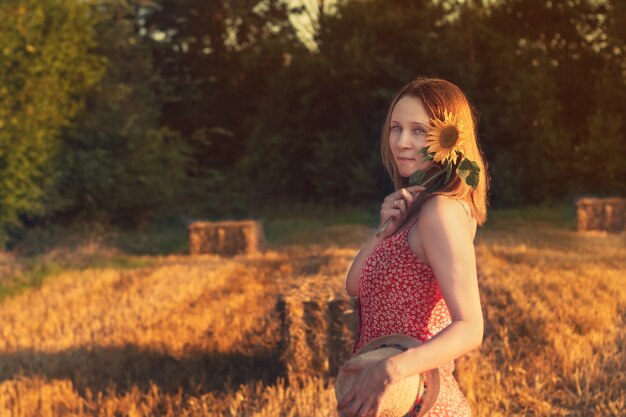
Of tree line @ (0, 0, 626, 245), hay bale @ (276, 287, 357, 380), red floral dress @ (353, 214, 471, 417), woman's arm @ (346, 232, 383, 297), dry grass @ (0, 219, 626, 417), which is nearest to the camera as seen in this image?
red floral dress @ (353, 214, 471, 417)

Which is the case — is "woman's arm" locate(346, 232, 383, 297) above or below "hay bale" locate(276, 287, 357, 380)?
above

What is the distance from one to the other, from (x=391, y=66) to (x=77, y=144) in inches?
373

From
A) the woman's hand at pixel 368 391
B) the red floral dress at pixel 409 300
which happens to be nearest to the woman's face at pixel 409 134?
the red floral dress at pixel 409 300

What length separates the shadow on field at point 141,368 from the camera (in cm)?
652

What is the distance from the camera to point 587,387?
5688mm

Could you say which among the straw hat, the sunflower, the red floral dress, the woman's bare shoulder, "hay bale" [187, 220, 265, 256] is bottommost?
"hay bale" [187, 220, 265, 256]

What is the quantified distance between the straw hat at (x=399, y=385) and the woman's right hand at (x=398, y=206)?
1.13 ft

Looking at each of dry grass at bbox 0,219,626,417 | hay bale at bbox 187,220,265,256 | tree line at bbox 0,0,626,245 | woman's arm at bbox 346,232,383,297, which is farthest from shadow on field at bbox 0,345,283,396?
tree line at bbox 0,0,626,245

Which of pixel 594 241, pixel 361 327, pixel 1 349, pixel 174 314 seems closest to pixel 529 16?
pixel 594 241

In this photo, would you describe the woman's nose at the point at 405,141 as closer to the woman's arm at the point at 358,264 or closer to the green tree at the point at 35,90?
the woman's arm at the point at 358,264

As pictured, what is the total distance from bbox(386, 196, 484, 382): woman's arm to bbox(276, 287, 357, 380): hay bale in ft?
13.4

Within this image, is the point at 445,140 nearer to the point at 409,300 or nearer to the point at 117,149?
the point at 409,300

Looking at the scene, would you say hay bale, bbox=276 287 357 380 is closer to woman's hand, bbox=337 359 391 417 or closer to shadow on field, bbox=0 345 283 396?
shadow on field, bbox=0 345 283 396

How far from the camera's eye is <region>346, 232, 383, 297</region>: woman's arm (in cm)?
265
